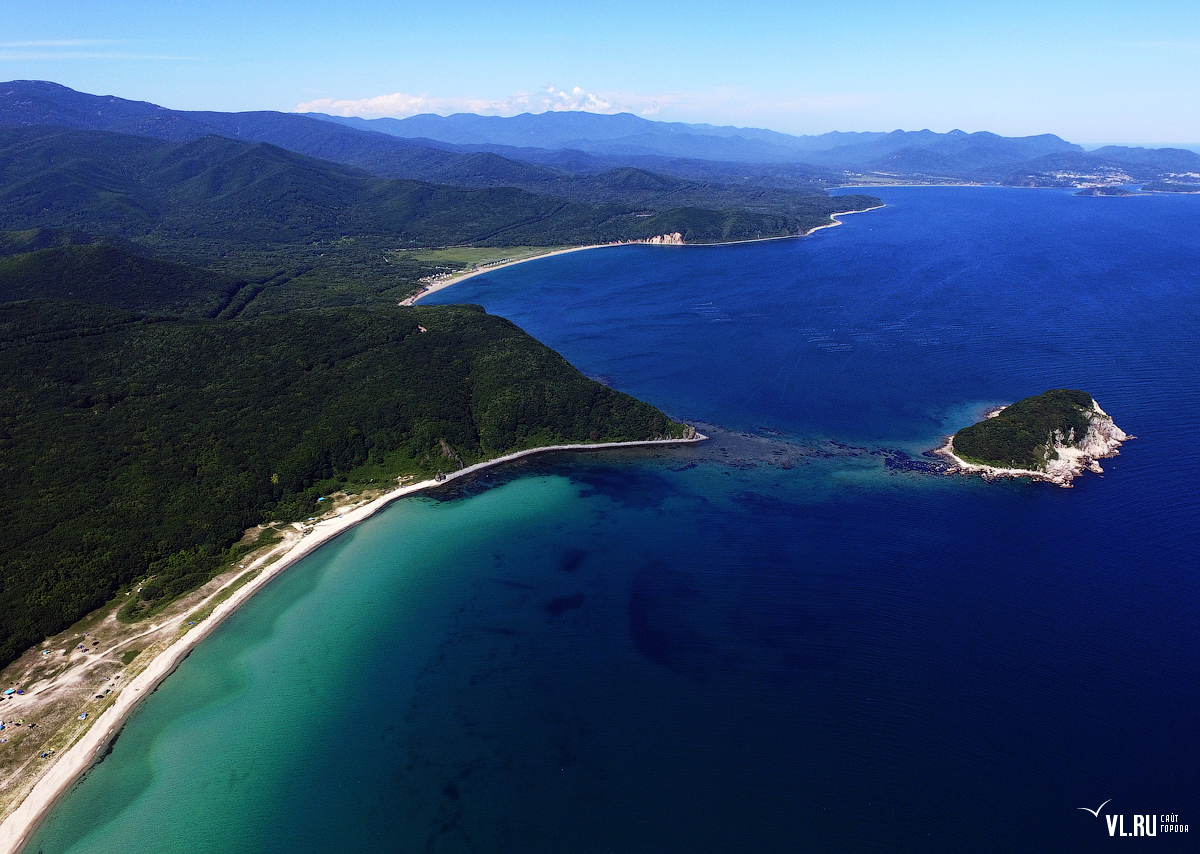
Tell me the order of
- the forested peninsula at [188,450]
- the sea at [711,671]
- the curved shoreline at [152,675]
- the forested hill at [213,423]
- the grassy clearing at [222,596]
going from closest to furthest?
1. the sea at [711,671]
2. the curved shoreline at [152,675]
3. the forested peninsula at [188,450]
4. the grassy clearing at [222,596]
5. the forested hill at [213,423]

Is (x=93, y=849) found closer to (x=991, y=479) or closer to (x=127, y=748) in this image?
(x=127, y=748)

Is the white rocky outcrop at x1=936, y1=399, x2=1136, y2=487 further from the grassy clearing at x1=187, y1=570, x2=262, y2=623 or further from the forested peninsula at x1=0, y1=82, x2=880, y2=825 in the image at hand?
the grassy clearing at x1=187, y1=570, x2=262, y2=623

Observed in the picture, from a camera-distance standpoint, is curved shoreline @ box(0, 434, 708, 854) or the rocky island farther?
the rocky island

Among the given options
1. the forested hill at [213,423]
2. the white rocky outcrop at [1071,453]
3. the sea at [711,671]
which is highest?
the forested hill at [213,423]

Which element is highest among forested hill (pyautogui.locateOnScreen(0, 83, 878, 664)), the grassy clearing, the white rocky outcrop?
forested hill (pyautogui.locateOnScreen(0, 83, 878, 664))

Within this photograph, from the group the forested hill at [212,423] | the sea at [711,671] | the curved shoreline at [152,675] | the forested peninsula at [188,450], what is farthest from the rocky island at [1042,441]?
the curved shoreline at [152,675]

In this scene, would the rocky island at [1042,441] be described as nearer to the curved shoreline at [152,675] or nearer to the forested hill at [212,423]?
the forested hill at [212,423]

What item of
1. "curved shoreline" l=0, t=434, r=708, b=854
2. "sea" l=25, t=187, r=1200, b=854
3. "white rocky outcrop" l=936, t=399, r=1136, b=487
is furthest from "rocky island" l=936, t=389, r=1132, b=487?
"curved shoreline" l=0, t=434, r=708, b=854

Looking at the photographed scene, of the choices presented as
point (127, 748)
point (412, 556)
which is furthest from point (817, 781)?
point (127, 748)
